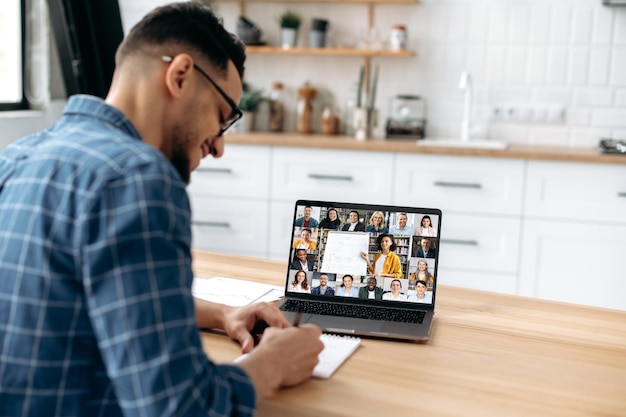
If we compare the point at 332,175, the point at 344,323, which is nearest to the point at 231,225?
the point at 332,175

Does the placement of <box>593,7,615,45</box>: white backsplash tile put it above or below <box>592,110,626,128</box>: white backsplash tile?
above

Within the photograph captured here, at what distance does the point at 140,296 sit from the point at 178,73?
44 cm

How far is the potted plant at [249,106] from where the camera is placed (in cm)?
→ 433

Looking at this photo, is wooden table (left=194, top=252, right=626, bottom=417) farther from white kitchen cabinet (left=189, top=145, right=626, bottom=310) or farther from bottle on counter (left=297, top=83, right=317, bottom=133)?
bottle on counter (left=297, top=83, right=317, bottom=133)

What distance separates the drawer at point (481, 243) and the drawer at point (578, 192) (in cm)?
15

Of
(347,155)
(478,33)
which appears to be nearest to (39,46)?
(347,155)

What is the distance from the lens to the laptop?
61.3 inches

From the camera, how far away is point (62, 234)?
38.9 inches

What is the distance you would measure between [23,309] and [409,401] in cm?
55

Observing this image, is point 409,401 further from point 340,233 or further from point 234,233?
point 234,233

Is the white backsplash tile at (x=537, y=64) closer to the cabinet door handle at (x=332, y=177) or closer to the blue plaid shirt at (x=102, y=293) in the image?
the cabinet door handle at (x=332, y=177)

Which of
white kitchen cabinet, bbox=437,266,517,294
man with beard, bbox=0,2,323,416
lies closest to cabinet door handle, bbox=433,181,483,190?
white kitchen cabinet, bbox=437,266,517,294

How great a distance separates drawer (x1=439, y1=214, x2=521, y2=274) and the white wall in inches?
30.1

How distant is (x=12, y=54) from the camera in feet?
14.8
